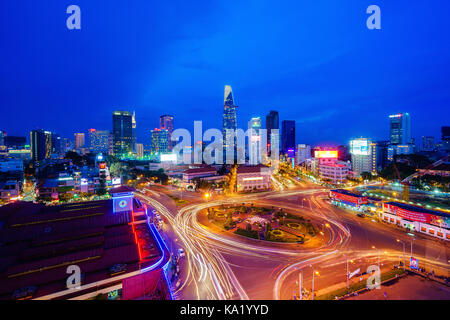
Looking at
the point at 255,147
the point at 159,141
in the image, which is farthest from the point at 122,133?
the point at 255,147

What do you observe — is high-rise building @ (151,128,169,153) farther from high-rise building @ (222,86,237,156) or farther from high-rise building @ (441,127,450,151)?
high-rise building @ (441,127,450,151)

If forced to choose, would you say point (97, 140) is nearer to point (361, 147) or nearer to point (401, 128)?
point (361, 147)

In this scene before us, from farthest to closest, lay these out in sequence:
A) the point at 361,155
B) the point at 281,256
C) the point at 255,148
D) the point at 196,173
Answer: the point at 255,148 < the point at 361,155 < the point at 196,173 < the point at 281,256

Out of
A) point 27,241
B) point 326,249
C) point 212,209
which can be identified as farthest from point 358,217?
point 27,241

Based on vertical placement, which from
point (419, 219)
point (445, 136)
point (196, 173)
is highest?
point (445, 136)

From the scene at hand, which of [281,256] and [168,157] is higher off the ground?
[168,157]
